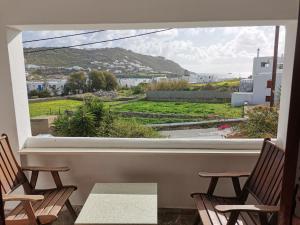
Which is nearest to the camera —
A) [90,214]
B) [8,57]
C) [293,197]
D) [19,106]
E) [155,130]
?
[293,197]

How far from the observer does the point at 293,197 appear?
969 mm

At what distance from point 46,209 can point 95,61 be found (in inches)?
58.8

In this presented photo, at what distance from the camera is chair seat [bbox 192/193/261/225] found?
1.79 meters

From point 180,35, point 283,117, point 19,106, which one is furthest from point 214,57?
point 19,106

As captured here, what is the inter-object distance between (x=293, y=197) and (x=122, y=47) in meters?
2.09

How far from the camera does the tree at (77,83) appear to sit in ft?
8.61

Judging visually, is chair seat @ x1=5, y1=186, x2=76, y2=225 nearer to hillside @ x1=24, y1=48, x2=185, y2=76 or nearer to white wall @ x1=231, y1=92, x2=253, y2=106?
hillside @ x1=24, y1=48, x2=185, y2=76

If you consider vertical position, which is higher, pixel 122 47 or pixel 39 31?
pixel 39 31

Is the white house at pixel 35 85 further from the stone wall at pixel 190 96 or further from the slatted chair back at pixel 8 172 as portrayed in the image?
the stone wall at pixel 190 96

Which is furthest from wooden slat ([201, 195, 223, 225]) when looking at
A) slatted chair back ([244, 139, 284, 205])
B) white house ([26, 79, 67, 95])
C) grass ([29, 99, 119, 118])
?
white house ([26, 79, 67, 95])

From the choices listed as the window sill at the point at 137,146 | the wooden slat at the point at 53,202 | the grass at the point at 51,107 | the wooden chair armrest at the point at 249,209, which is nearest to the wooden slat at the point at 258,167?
the window sill at the point at 137,146

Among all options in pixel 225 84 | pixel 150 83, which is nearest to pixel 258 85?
pixel 225 84

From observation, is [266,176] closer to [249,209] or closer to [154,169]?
[249,209]

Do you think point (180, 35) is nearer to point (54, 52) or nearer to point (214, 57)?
point (214, 57)
